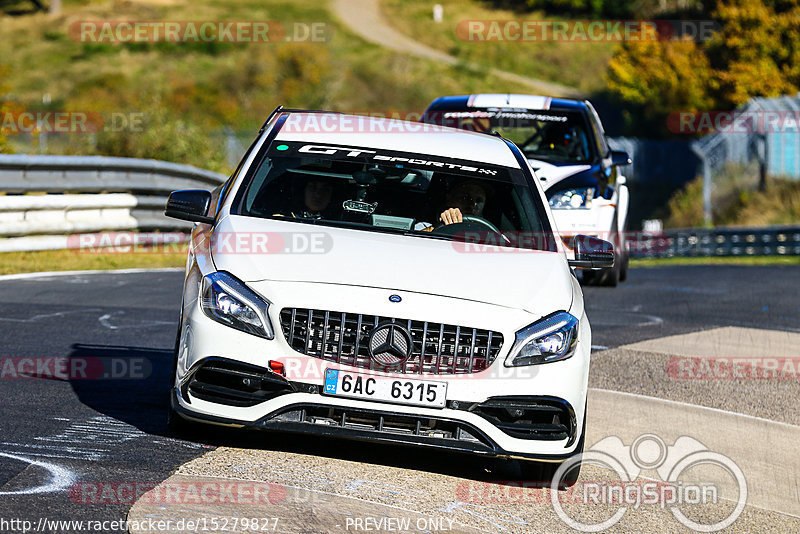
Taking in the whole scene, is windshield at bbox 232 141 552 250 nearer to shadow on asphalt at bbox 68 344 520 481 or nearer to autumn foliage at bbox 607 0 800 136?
shadow on asphalt at bbox 68 344 520 481

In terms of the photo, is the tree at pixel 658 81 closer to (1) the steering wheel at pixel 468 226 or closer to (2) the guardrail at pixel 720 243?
(2) the guardrail at pixel 720 243

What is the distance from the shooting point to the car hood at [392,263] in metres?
5.90

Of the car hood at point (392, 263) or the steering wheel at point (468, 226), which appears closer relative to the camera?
the car hood at point (392, 263)

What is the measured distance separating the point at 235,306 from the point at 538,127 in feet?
28.1

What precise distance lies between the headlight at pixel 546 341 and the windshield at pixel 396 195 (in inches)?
35.6

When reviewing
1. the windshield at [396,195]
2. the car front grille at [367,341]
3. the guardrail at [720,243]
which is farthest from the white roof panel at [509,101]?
the guardrail at [720,243]

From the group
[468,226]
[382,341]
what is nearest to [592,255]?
[468,226]

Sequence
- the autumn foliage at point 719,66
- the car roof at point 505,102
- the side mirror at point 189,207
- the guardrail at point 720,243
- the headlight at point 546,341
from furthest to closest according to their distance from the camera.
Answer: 1. the autumn foliage at point 719,66
2. the guardrail at point 720,243
3. the car roof at point 505,102
4. the side mirror at point 189,207
5. the headlight at point 546,341

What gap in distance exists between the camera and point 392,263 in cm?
609

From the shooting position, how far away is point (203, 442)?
245 inches

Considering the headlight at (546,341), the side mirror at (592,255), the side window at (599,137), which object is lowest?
the headlight at (546,341)

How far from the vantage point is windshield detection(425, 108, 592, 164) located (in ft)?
44.8

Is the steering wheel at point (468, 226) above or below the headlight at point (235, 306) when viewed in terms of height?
above

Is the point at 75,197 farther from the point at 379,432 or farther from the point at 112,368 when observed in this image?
the point at 379,432
